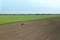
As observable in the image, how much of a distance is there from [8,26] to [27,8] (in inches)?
19.5

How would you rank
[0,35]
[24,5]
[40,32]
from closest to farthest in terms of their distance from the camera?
[0,35], [40,32], [24,5]

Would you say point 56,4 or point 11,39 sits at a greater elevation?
point 56,4

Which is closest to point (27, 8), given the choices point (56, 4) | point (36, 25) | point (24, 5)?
point (24, 5)

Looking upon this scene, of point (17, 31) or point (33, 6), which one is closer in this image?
point (17, 31)

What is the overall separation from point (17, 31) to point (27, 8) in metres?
0.49

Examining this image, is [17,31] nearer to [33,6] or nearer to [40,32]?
[40,32]

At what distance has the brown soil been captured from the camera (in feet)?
1.20

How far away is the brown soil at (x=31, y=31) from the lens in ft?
1.20

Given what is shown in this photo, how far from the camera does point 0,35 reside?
0.34 metres

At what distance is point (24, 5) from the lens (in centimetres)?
85

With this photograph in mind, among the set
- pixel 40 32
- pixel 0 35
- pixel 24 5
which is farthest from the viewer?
pixel 24 5

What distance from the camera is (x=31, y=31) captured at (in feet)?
1.44

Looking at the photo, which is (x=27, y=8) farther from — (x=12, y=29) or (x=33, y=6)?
(x=12, y=29)

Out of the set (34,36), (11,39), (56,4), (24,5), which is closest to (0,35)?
(11,39)
